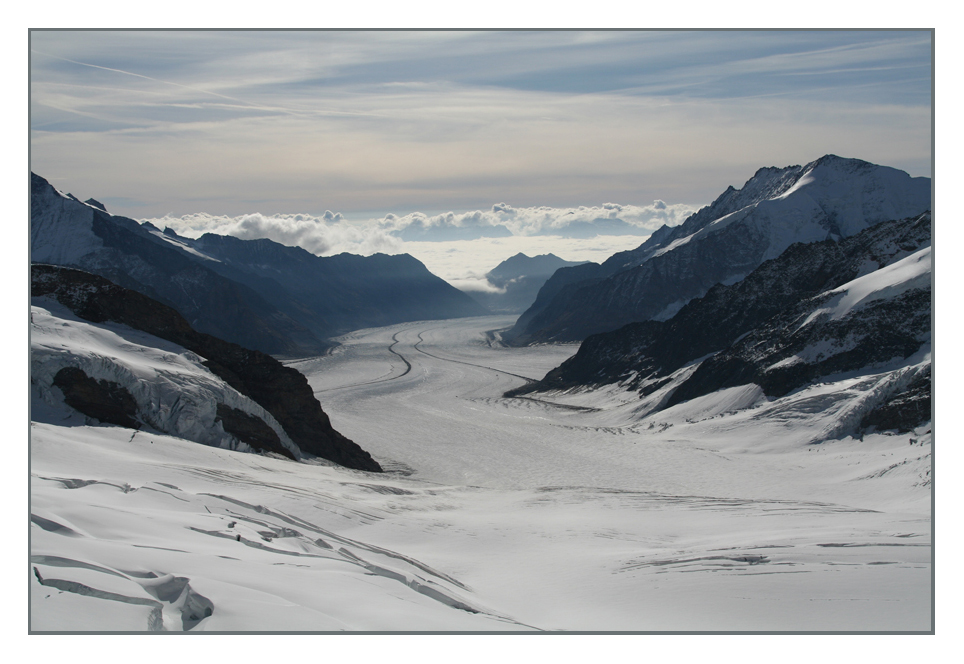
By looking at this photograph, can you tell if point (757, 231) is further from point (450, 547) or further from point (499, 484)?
point (450, 547)

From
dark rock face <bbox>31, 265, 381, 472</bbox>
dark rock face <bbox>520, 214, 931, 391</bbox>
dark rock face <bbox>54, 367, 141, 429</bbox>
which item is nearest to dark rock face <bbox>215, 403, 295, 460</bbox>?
dark rock face <bbox>31, 265, 381, 472</bbox>

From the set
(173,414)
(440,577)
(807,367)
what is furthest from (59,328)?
(807,367)

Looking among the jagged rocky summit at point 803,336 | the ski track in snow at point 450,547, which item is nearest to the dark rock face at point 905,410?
the jagged rocky summit at point 803,336

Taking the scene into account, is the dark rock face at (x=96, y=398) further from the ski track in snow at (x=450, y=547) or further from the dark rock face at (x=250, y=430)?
the dark rock face at (x=250, y=430)

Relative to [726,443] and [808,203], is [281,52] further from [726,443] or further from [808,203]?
[808,203]

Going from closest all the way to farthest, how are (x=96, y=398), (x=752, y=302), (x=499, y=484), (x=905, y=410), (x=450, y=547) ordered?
(x=450, y=547) → (x=96, y=398) → (x=905, y=410) → (x=499, y=484) → (x=752, y=302)

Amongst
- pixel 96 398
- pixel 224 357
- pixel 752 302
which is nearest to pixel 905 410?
pixel 224 357
